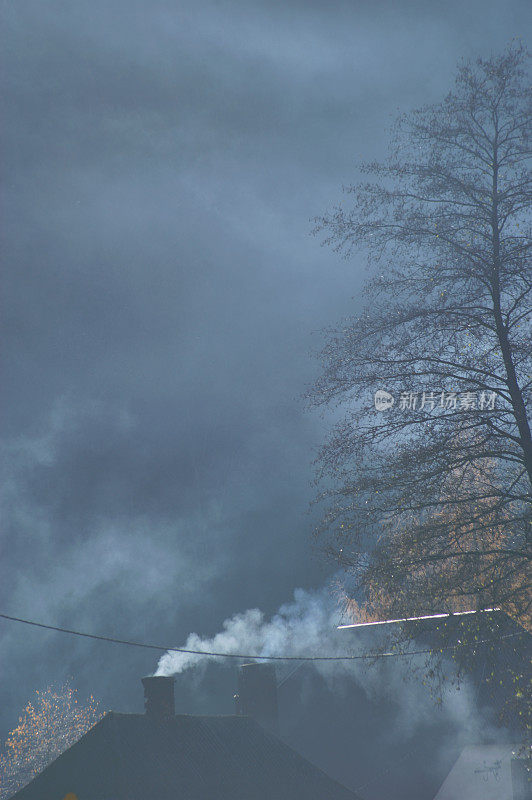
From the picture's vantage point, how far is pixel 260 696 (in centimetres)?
3022

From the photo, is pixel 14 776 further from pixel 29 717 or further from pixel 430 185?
pixel 430 185

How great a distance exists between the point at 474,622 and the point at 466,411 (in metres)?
2.78

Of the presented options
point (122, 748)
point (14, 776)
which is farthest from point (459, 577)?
point (14, 776)

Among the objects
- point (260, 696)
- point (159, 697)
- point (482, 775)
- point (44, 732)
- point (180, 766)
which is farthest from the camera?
point (44, 732)

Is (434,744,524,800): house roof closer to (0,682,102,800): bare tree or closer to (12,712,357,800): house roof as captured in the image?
(12,712,357,800): house roof

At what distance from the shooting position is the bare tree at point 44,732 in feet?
226

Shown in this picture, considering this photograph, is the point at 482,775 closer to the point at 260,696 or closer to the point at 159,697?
the point at 260,696

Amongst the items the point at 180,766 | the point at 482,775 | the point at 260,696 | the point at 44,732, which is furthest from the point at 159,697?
the point at 44,732

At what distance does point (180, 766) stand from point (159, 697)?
10.3 ft

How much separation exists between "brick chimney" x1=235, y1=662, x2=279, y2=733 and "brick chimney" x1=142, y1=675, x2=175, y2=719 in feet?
13.6

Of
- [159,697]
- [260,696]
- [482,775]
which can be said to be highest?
[260,696]

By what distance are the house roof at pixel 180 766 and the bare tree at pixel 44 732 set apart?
4393 centimetres

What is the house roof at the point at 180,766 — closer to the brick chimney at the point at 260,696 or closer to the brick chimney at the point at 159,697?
the brick chimney at the point at 159,697

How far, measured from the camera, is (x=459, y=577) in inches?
406
